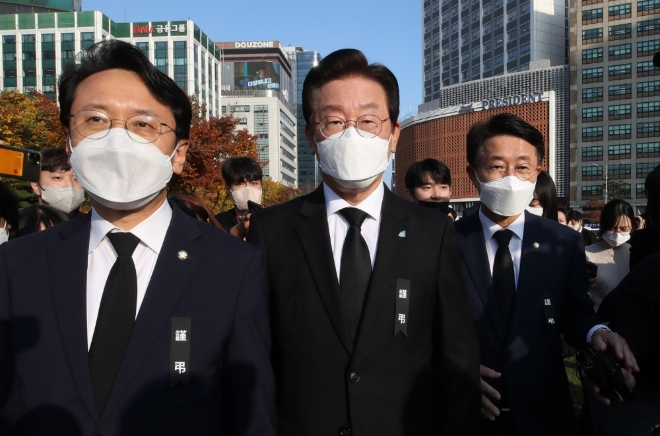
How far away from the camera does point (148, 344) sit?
1878mm

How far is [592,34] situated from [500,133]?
7519cm

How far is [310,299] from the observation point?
2.22 metres

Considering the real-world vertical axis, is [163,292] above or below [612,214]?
below

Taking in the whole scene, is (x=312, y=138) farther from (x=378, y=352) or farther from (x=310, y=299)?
(x=378, y=352)

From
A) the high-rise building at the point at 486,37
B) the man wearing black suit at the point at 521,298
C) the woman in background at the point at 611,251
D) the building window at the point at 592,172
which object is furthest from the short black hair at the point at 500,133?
the high-rise building at the point at 486,37

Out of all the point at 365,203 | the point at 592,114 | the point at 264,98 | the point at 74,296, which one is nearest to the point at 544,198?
the point at 365,203

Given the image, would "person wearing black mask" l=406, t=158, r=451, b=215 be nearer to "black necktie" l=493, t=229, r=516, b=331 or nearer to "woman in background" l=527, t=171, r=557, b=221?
"woman in background" l=527, t=171, r=557, b=221

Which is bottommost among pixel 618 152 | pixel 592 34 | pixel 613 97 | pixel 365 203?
pixel 365 203

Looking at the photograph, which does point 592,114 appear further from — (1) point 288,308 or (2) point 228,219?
(1) point 288,308

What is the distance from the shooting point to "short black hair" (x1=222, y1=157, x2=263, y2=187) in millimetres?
5520

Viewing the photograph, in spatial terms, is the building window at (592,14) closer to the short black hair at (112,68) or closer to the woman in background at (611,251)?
the woman in background at (611,251)

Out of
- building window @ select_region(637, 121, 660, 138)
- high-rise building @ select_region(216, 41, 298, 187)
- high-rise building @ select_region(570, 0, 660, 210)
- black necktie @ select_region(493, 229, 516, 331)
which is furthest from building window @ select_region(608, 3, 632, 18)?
black necktie @ select_region(493, 229, 516, 331)

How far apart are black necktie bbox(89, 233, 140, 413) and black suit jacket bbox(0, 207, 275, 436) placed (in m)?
0.04

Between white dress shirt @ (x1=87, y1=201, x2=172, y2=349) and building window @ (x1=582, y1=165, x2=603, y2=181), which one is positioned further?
building window @ (x1=582, y1=165, x2=603, y2=181)
